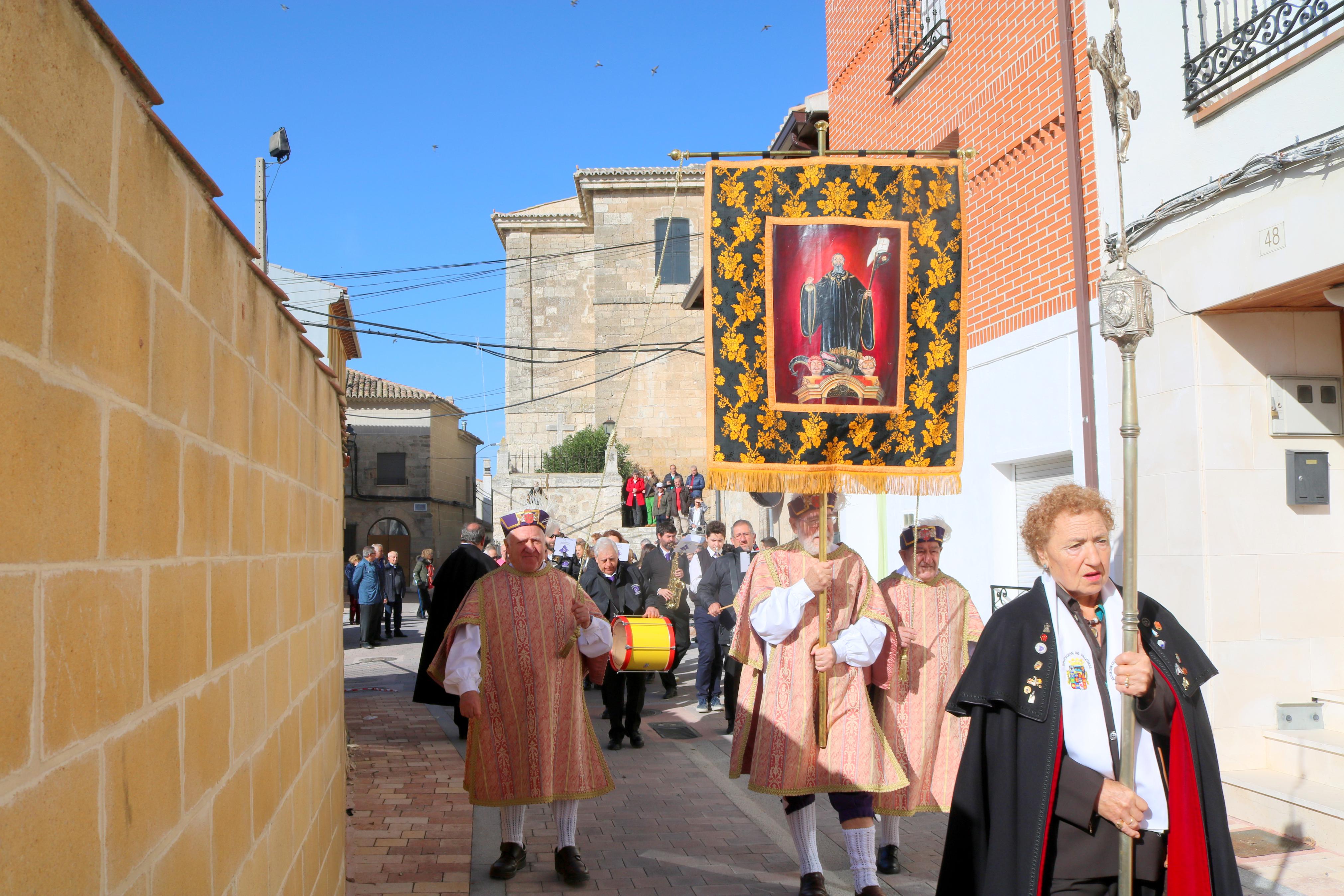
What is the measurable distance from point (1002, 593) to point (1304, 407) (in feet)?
10.4

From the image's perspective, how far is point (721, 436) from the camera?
5914mm

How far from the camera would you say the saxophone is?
11500 mm

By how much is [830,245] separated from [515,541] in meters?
2.38

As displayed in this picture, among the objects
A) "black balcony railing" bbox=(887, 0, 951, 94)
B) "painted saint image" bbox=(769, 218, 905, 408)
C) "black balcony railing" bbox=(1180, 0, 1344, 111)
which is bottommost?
"painted saint image" bbox=(769, 218, 905, 408)

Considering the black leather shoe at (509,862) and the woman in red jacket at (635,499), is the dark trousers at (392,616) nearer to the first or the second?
the woman in red jacket at (635,499)

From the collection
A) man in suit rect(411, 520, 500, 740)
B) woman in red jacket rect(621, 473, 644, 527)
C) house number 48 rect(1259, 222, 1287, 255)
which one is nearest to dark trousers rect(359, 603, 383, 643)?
man in suit rect(411, 520, 500, 740)

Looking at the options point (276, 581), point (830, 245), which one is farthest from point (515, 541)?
point (276, 581)

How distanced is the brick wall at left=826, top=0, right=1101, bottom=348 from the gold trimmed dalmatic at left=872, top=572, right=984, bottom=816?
2984mm

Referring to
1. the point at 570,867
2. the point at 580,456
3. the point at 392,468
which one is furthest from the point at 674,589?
the point at 392,468

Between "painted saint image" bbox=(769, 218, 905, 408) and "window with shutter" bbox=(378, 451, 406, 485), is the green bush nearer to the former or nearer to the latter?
"window with shutter" bbox=(378, 451, 406, 485)

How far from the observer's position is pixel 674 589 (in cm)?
1153

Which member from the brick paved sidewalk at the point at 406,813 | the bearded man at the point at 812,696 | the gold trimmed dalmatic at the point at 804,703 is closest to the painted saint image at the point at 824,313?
the bearded man at the point at 812,696

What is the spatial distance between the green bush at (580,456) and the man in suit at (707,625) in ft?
70.7

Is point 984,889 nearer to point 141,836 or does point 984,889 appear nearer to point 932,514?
point 141,836
